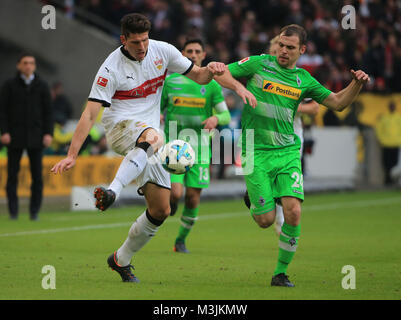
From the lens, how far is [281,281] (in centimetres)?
780

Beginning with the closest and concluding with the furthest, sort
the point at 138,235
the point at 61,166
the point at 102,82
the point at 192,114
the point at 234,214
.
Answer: the point at 61,166
the point at 102,82
the point at 138,235
the point at 192,114
the point at 234,214

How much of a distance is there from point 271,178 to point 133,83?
161cm

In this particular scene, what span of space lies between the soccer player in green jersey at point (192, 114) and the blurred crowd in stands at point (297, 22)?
12767 mm

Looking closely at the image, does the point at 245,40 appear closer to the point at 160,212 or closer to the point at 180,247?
the point at 180,247

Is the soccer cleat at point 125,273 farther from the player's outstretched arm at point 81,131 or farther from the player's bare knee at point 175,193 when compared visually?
the player's bare knee at point 175,193

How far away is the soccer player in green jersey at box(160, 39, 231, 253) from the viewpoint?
35.6 feet

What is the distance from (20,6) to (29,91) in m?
9.24

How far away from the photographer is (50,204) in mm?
17078

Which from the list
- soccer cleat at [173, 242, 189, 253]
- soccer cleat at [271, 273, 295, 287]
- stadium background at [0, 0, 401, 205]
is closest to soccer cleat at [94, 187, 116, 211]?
soccer cleat at [271, 273, 295, 287]

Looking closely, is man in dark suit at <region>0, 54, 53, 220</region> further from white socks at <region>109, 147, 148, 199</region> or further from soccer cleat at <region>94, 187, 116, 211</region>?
soccer cleat at <region>94, 187, 116, 211</region>

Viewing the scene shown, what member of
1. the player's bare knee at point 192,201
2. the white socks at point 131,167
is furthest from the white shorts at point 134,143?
the player's bare knee at point 192,201
